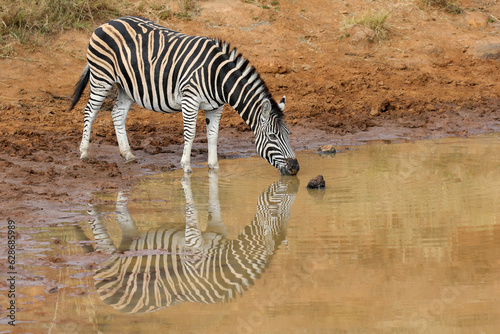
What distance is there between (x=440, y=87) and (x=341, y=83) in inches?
82.8

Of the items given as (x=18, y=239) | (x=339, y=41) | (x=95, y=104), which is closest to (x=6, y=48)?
(x=95, y=104)

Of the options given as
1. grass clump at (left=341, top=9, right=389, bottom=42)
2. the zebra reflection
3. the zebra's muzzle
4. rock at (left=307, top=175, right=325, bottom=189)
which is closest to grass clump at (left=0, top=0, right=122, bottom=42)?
grass clump at (left=341, top=9, right=389, bottom=42)

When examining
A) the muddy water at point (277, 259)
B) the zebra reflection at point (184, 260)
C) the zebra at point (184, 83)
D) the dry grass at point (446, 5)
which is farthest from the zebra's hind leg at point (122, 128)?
the dry grass at point (446, 5)

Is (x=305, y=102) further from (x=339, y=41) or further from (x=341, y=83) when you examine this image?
(x=339, y=41)

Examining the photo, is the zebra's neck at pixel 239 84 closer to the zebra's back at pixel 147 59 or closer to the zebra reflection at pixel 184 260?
the zebra's back at pixel 147 59

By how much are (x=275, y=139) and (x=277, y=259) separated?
362 cm

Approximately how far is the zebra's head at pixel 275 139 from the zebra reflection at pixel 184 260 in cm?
168

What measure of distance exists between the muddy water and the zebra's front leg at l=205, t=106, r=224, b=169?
91 cm

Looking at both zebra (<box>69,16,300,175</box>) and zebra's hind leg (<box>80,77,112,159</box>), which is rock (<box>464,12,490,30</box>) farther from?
zebra's hind leg (<box>80,77,112,159</box>)

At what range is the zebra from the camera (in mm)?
8430

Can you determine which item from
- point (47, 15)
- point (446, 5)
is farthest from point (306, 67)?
point (47, 15)

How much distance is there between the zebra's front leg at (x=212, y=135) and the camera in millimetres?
8820

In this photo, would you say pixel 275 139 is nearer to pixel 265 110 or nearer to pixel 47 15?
pixel 265 110

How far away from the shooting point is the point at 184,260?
16.3 ft
